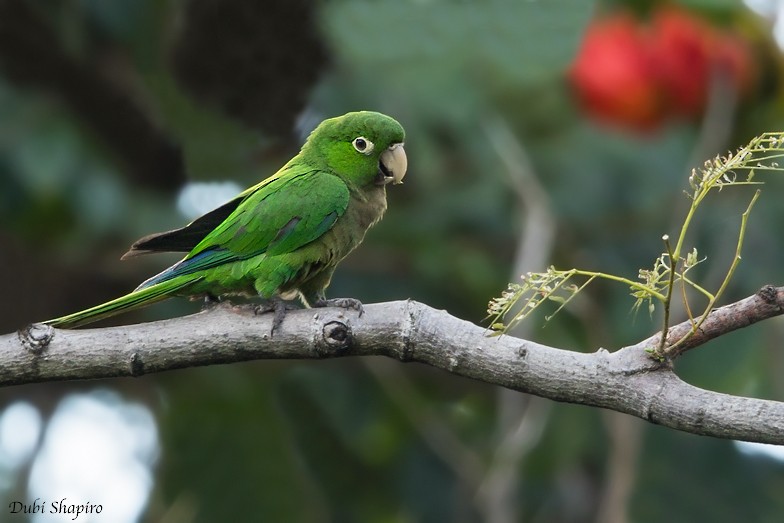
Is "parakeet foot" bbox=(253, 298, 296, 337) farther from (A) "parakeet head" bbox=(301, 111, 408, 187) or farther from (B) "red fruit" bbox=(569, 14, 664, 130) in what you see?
(B) "red fruit" bbox=(569, 14, 664, 130)

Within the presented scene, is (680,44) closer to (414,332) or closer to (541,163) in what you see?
(541,163)

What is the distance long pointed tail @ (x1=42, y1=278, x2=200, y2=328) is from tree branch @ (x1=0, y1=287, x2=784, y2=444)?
139 millimetres

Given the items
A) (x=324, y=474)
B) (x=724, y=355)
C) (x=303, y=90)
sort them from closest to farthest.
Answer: (x=303, y=90), (x=724, y=355), (x=324, y=474)

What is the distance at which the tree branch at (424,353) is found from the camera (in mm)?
2285

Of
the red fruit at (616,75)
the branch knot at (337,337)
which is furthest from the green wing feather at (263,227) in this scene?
the red fruit at (616,75)

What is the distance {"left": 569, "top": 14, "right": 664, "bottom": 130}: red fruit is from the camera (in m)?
5.71

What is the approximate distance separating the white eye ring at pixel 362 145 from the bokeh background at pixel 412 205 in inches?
36.2

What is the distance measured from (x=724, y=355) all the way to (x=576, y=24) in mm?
1956

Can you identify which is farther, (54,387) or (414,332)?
(54,387)

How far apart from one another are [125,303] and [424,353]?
1.12 m

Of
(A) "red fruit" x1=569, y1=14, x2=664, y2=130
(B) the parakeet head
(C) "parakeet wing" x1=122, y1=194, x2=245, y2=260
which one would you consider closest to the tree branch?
(C) "parakeet wing" x1=122, y1=194, x2=245, y2=260

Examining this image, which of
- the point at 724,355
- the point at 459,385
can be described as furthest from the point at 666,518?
the point at 459,385

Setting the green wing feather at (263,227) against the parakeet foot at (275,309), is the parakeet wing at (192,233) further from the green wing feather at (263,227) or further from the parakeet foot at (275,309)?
the parakeet foot at (275,309)

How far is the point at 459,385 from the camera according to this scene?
6590 millimetres
